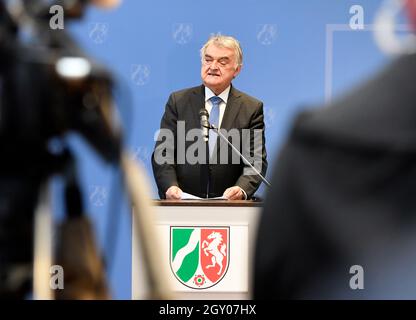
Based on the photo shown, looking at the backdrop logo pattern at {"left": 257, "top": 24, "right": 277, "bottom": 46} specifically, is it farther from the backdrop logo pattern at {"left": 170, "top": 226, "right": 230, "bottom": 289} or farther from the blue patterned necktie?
the backdrop logo pattern at {"left": 170, "top": 226, "right": 230, "bottom": 289}

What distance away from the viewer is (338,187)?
608 millimetres

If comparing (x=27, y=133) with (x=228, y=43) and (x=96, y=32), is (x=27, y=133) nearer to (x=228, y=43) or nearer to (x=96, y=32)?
(x=96, y=32)

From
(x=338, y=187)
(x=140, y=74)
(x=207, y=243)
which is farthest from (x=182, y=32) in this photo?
(x=338, y=187)

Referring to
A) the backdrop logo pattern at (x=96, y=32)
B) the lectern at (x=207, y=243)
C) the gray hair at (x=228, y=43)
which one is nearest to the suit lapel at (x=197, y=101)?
the gray hair at (x=228, y=43)

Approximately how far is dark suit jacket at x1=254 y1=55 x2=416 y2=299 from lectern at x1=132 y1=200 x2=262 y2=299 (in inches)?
48.3

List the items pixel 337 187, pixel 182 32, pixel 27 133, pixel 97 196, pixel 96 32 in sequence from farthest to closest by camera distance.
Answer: pixel 182 32 → pixel 96 32 → pixel 97 196 → pixel 27 133 → pixel 337 187

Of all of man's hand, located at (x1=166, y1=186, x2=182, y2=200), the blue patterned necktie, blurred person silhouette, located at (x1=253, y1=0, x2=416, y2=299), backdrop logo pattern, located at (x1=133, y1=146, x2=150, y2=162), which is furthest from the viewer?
Answer: man's hand, located at (x1=166, y1=186, x2=182, y2=200)

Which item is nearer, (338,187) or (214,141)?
(338,187)

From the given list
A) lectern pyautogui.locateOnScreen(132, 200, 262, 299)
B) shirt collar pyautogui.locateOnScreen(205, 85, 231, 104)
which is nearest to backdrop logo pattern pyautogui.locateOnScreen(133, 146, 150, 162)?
lectern pyautogui.locateOnScreen(132, 200, 262, 299)

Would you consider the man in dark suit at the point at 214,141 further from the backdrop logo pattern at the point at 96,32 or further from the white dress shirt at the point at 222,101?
the backdrop logo pattern at the point at 96,32

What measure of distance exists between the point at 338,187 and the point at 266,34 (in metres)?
1.53

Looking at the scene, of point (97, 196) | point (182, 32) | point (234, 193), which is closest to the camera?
point (97, 196)

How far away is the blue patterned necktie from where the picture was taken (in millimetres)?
1903

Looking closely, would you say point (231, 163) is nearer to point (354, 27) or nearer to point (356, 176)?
point (354, 27)
